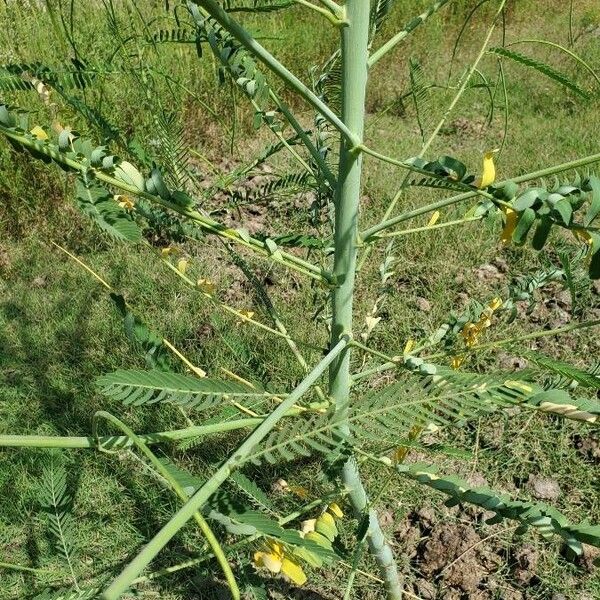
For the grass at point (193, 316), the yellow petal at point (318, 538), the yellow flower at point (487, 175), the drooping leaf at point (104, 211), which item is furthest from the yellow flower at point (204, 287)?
the yellow flower at point (487, 175)

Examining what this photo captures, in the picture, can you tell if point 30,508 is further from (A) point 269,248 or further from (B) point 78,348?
(A) point 269,248

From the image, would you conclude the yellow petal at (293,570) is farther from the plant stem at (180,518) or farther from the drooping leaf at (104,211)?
the drooping leaf at (104,211)

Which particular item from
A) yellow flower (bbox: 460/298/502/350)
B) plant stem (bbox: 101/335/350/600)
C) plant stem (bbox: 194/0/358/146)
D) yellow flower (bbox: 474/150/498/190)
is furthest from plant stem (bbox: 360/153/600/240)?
yellow flower (bbox: 460/298/502/350)

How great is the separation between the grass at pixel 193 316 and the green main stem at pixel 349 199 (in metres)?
0.25

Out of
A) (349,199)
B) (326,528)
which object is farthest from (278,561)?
(349,199)

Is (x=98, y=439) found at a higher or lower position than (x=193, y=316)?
higher

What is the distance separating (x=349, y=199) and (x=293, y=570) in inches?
14.9

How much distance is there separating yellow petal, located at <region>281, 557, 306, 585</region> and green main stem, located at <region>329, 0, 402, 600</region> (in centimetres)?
A: 16

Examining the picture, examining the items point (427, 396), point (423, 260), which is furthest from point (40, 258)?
point (427, 396)

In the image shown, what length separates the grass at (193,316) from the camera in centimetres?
138

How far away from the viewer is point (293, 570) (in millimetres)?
636

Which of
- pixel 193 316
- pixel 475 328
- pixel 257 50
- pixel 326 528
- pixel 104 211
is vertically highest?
pixel 257 50

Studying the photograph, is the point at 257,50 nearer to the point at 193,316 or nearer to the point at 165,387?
the point at 165,387

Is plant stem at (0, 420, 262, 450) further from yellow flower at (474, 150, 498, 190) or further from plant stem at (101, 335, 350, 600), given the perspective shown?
yellow flower at (474, 150, 498, 190)
